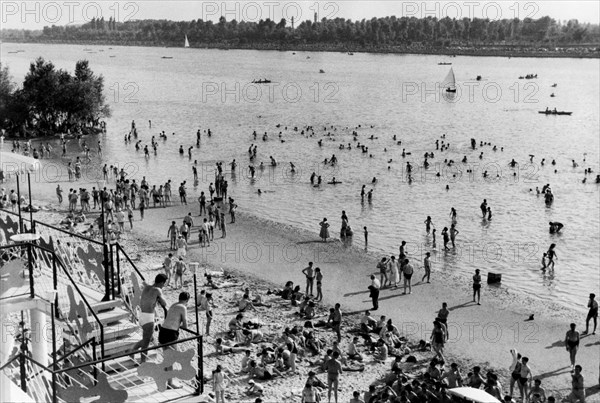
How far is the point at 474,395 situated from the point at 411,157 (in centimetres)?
4674

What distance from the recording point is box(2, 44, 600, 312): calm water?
115 feet

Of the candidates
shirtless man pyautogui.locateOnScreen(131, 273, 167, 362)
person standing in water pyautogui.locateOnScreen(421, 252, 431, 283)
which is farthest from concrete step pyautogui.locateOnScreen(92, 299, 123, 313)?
person standing in water pyautogui.locateOnScreen(421, 252, 431, 283)

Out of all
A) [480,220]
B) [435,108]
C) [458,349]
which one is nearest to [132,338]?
[458,349]

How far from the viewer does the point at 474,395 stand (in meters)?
14.5

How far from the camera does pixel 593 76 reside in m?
166

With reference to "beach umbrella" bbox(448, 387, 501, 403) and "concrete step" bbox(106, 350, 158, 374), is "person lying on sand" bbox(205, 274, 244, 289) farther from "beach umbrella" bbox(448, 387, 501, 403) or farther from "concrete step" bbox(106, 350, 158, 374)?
"concrete step" bbox(106, 350, 158, 374)

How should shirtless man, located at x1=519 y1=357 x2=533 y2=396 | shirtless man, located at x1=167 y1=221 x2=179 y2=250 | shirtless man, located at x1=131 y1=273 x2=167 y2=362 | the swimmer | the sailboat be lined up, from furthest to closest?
the sailboat < the swimmer < shirtless man, located at x1=167 y1=221 x2=179 y2=250 < shirtless man, located at x1=519 y1=357 x2=533 y2=396 < shirtless man, located at x1=131 y1=273 x2=167 y2=362

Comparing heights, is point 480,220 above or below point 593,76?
below

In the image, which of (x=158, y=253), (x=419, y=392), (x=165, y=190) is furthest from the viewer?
(x=165, y=190)

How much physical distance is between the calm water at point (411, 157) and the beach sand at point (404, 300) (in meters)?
2.27

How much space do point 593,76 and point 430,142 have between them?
371 ft

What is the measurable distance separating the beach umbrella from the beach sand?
122 inches

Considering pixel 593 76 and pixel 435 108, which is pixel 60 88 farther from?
pixel 593 76

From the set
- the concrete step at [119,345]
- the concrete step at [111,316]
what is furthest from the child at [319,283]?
the concrete step at [119,345]
